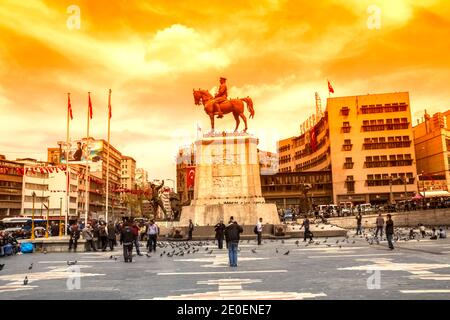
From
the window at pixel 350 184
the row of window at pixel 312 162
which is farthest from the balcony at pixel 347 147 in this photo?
the row of window at pixel 312 162

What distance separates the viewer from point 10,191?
8875 centimetres

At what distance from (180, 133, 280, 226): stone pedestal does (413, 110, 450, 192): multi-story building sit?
55.2 metres

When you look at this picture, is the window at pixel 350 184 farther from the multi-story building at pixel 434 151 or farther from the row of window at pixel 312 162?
the multi-story building at pixel 434 151

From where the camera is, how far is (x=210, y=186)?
35.2m

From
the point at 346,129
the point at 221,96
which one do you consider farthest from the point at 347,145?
the point at 221,96

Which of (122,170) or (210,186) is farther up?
(122,170)

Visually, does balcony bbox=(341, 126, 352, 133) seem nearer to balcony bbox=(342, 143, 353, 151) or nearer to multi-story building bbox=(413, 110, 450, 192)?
balcony bbox=(342, 143, 353, 151)

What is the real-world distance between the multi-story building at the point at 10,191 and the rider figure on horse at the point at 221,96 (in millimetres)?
66215

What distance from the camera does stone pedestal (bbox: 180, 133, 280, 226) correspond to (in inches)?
1342

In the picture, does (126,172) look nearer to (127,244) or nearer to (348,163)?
(348,163)

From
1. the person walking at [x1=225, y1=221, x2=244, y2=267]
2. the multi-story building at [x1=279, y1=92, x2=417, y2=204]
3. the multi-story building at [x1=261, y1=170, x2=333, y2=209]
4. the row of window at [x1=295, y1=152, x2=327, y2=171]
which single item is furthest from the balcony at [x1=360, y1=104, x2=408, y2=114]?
the person walking at [x1=225, y1=221, x2=244, y2=267]
